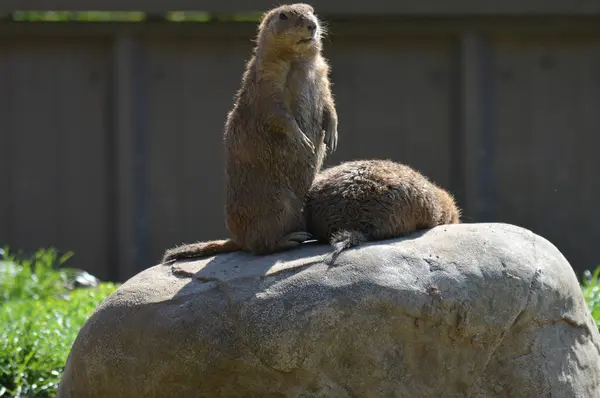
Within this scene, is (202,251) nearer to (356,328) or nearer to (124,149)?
(356,328)

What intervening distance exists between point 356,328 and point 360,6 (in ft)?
19.8

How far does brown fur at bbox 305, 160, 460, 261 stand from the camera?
17.5 ft

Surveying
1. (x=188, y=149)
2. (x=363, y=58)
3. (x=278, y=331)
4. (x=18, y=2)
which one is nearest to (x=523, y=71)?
(x=363, y=58)

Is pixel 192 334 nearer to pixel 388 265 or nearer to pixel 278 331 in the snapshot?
pixel 278 331

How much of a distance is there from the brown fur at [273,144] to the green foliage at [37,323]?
1.61 metres

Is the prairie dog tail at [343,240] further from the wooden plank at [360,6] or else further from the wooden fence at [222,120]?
the wooden plank at [360,6]

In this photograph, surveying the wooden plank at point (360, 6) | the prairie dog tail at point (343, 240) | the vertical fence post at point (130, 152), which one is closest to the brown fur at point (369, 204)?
the prairie dog tail at point (343, 240)

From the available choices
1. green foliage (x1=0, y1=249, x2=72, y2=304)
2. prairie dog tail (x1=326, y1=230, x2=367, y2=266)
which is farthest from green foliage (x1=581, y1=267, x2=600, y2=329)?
green foliage (x1=0, y1=249, x2=72, y2=304)

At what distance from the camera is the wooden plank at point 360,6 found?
33.4ft

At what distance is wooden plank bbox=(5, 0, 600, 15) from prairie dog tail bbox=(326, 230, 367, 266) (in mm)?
5326

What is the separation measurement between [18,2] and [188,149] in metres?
2.22

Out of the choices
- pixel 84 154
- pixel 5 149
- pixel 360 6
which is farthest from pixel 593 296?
pixel 5 149

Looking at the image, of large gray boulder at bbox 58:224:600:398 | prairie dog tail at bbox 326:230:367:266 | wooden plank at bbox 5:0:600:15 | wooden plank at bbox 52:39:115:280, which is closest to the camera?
large gray boulder at bbox 58:224:600:398

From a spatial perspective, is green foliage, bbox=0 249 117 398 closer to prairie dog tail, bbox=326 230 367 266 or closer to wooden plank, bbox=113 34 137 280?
A: wooden plank, bbox=113 34 137 280
